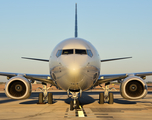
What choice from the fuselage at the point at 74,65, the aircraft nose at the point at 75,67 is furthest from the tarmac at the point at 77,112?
the aircraft nose at the point at 75,67

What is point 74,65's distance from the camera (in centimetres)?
1039

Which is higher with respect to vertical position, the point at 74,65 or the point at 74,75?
the point at 74,65

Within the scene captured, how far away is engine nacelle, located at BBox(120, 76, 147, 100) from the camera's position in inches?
540

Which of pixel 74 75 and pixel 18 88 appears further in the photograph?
pixel 18 88

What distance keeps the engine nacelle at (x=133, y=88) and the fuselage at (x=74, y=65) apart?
269 centimetres

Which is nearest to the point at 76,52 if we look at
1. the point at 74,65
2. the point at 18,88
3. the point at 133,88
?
the point at 74,65

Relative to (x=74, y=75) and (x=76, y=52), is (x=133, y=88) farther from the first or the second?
(x=74, y=75)

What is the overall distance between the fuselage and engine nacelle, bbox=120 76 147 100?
2.69 metres

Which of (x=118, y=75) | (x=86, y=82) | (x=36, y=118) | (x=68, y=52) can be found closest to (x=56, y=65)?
(x=68, y=52)

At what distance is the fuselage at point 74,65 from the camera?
10512 millimetres

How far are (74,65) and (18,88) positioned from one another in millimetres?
5670

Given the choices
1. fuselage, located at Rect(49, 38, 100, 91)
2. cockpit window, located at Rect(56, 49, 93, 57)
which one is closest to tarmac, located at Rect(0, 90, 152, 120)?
fuselage, located at Rect(49, 38, 100, 91)

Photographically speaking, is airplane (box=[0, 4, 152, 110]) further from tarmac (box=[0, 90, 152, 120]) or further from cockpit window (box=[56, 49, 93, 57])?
tarmac (box=[0, 90, 152, 120])

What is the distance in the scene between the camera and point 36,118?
32.4 feet
